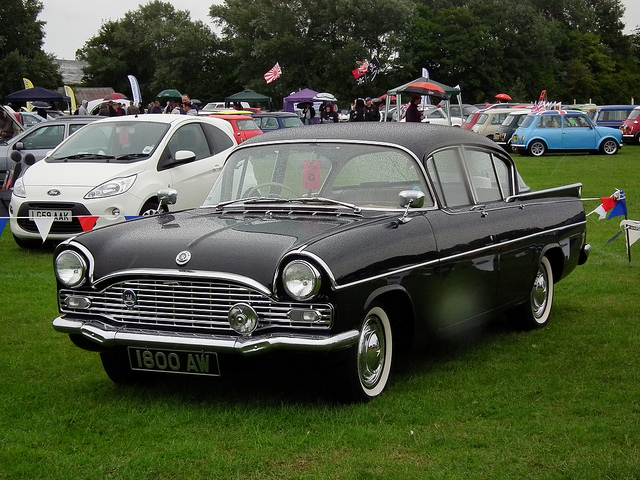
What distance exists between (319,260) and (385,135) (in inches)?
71.1

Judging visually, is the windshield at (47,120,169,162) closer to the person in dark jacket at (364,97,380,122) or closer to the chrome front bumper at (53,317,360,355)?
the chrome front bumper at (53,317,360,355)

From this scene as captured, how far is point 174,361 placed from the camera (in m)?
5.14

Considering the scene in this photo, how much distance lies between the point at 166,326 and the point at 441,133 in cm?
261

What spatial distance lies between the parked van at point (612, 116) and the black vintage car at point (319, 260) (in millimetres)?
31997

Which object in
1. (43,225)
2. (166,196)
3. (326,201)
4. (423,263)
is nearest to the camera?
(423,263)

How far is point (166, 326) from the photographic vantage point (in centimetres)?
518

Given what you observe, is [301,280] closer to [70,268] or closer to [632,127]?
[70,268]

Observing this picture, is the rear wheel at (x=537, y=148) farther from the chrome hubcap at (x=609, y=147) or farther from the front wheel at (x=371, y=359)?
the front wheel at (x=371, y=359)

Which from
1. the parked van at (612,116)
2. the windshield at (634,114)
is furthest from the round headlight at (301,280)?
the parked van at (612,116)

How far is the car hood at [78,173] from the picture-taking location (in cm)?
1100

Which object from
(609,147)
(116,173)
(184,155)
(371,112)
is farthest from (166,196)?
(609,147)

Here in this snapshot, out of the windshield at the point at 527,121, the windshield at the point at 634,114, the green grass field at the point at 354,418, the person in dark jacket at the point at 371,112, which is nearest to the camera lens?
the green grass field at the point at 354,418

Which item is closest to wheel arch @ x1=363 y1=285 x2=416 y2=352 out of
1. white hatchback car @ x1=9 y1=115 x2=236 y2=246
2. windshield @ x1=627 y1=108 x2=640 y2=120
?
white hatchback car @ x1=9 y1=115 x2=236 y2=246

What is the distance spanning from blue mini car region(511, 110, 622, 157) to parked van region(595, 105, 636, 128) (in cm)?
597
